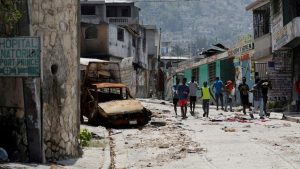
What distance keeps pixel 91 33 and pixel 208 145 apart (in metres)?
39.9

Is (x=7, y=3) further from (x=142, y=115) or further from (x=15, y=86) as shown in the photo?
(x=142, y=115)

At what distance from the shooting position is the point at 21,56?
10945 millimetres

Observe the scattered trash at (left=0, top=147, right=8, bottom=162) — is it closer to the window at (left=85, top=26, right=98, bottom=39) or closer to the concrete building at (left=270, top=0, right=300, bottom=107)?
the concrete building at (left=270, top=0, right=300, bottom=107)

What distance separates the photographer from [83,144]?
15055 mm

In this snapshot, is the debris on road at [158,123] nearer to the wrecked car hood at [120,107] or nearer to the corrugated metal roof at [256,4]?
the wrecked car hood at [120,107]

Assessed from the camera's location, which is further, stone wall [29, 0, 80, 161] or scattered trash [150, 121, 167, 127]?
scattered trash [150, 121, 167, 127]

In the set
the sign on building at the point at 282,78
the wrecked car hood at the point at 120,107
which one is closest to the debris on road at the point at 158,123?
the wrecked car hood at the point at 120,107

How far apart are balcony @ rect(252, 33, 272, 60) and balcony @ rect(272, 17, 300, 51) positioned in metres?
1.73

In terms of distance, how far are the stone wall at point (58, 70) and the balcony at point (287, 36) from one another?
641 inches

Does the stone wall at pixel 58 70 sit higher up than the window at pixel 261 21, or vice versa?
the window at pixel 261 21

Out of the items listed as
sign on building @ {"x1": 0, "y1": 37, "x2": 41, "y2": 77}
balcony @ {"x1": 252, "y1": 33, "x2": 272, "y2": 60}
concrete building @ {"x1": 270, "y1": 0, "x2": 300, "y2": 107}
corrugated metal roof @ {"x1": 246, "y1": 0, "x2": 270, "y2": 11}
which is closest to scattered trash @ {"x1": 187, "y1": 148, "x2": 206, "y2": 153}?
sign on building @ {"x1": 0, "y1": 37, "x2": 41, "y2": 77}

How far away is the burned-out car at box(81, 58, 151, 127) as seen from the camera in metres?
20.6

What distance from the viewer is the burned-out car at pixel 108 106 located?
67.6 ft

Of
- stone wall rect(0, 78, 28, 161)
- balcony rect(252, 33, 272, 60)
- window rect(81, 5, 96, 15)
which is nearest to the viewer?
stone wall rect(0, 78, 28, 161)
